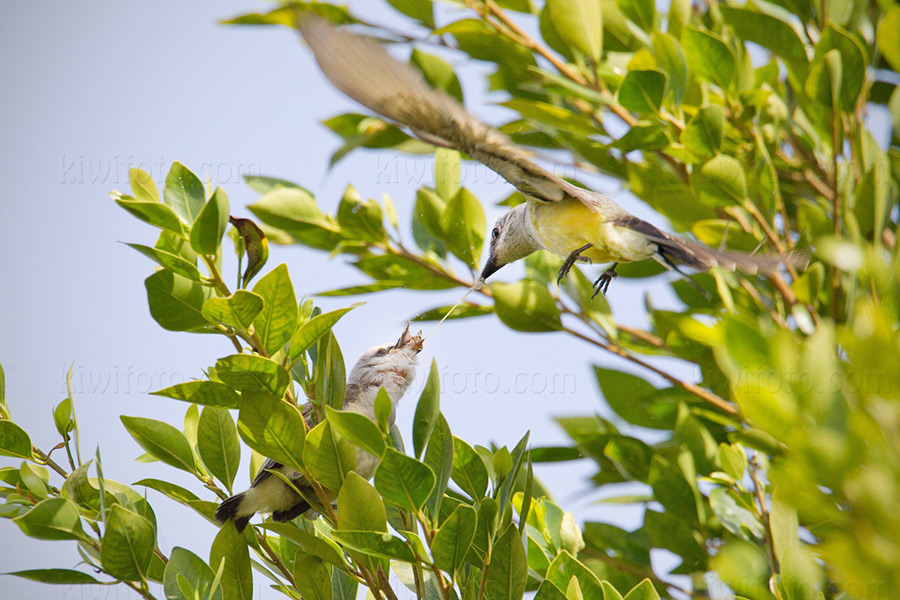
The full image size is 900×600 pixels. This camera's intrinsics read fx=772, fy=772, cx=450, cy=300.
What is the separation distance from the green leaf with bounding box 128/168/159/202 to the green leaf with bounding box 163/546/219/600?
0.75 meters

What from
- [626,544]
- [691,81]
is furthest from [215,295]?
[691,81]

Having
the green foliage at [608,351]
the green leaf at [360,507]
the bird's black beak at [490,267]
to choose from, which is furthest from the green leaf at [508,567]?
the bird's black beak at [490,267]

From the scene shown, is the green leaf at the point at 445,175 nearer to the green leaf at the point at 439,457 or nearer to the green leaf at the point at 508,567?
the green leaf at the point at 439,457

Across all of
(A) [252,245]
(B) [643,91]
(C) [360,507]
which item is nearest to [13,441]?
(A) [252,245]

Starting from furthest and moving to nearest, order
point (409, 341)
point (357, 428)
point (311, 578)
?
1. point (409, 341)
2. point (311, 578)
3. point (357, 428)

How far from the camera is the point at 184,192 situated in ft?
5.45

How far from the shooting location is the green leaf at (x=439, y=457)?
1.48 m

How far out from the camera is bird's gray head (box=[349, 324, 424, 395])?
2795mm

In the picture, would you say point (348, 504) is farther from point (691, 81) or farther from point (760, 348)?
point (691, 81)

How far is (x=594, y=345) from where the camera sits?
233 cm

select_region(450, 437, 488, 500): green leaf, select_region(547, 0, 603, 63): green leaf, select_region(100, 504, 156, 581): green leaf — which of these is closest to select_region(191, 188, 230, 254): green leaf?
select_region(100, 504, 156, 581): green leaf

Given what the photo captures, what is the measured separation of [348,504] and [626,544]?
108 cm

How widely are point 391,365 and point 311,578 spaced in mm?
1320

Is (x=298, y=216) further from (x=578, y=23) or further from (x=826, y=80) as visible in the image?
(x=826, y=80)
